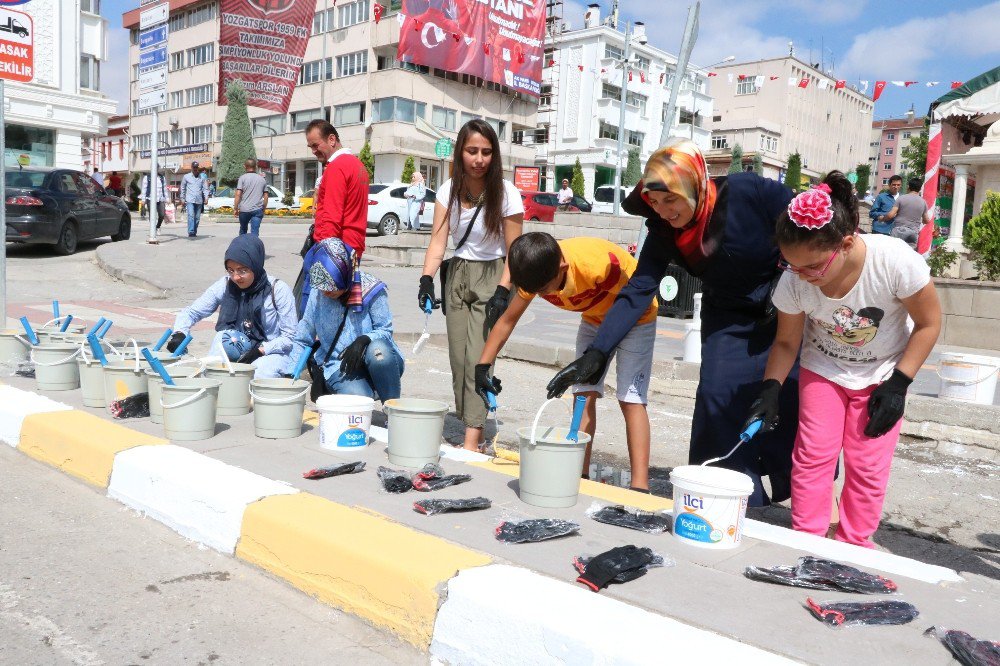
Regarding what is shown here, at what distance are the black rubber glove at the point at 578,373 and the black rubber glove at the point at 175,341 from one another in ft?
8.22

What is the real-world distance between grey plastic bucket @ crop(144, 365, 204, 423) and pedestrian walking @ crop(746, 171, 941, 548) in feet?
9.39

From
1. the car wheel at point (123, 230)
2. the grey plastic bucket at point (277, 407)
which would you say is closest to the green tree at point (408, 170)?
the car wheel at point (123, 230)

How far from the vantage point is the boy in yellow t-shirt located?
3.48 metres

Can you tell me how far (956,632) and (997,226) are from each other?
1017 cm

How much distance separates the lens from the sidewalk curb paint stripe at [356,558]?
95.1 inches

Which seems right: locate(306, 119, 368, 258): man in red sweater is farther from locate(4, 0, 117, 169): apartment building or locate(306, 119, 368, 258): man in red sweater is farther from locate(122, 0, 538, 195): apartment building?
locate(122, 0, 538, 195): apartment building

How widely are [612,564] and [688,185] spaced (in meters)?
1.54

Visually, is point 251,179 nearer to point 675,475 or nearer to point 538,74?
point 675,475

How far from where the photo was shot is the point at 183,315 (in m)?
4.91

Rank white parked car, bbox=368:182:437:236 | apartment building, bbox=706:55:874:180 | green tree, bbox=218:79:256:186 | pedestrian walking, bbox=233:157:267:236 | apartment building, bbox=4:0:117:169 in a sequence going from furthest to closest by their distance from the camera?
apartment building, bbox=706:55:874:180
green tree, bbox=218:79:256:186
apartment building, bbox=4:0:117:169
white parked car, bbox=368:182:437:236
pedestrian walking, bbox=233:157:267:236

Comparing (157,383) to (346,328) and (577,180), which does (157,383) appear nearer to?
(346,328)

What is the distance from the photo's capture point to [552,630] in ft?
6.82

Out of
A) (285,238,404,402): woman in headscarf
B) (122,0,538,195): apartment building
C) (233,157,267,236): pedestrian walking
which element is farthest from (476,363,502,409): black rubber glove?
(122,0,538,195): apartment building

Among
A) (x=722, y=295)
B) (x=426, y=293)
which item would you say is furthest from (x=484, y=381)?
(x=722, y=295)
